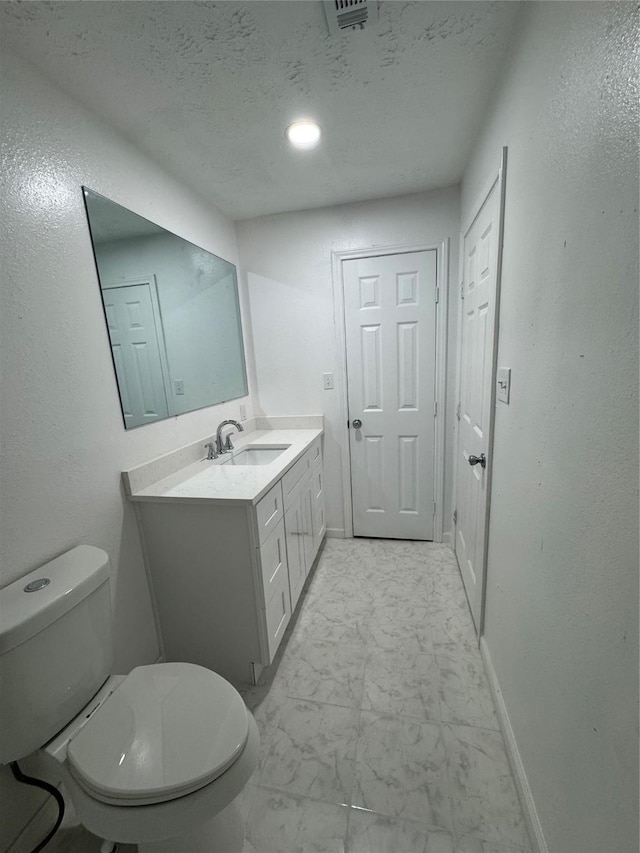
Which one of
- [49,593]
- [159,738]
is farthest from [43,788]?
[49,593]

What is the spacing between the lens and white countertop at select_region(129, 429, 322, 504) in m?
1.34

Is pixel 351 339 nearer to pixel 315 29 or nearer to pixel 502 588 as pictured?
pixel 315 29

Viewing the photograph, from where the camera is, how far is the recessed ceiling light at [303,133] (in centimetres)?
143

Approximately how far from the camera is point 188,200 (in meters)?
1.83

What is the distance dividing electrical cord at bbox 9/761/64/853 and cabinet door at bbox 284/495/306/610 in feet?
3.23

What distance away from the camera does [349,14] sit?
3.20 feet

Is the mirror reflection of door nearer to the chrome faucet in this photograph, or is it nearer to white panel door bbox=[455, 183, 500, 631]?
the chrome faucet

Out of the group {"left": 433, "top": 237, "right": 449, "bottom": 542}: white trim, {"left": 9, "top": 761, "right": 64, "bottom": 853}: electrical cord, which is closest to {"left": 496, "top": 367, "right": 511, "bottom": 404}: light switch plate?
{"left": 433, "top": 237, "right": 449, "bottom": 542}: white trim

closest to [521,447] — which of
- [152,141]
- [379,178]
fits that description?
[379,178]

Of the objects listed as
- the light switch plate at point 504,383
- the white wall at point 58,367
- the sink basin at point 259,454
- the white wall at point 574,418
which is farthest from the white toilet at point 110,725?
the light switch plate at point 504,383

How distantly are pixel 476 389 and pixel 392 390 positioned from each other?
2.39 feet

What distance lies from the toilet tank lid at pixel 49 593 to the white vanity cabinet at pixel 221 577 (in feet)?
1.13

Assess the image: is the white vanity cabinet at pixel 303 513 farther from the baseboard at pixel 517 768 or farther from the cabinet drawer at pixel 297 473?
the baseboard at pixel 517 768

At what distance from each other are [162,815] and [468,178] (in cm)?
267
